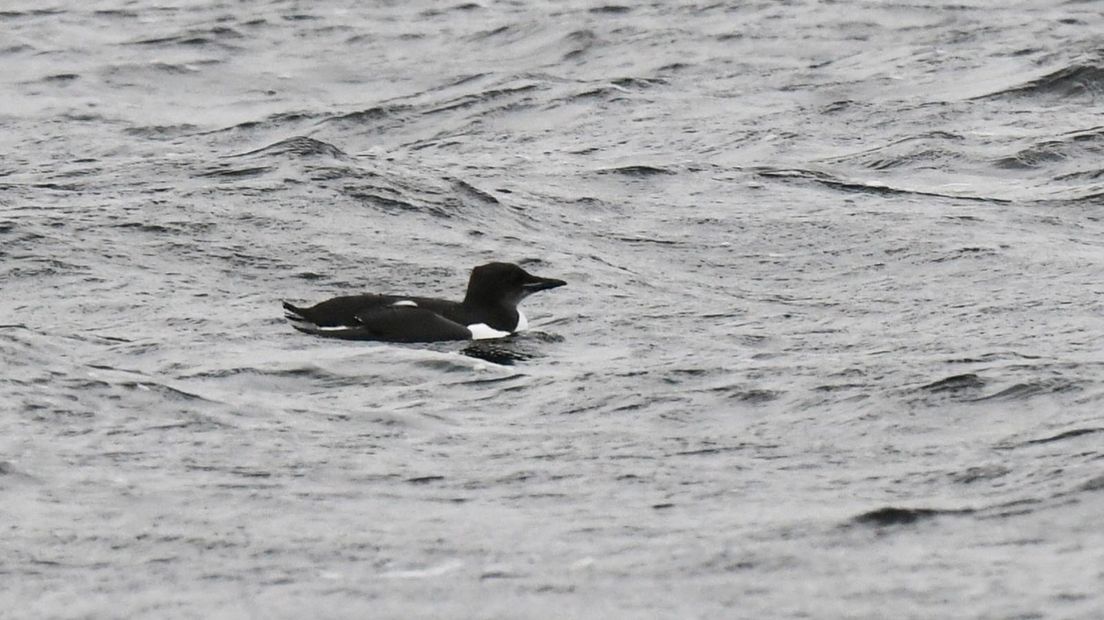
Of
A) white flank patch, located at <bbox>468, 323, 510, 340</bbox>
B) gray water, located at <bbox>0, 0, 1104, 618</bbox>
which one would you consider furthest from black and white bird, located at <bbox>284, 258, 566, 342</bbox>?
gray water, located at <bbox>0, 0, 1104, 618</bbox>

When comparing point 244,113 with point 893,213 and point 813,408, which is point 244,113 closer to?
point 893,213

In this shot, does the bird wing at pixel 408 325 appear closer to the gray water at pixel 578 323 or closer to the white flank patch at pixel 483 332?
the white flank patch at pixel 483 332

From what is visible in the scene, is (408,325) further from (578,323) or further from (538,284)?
(578,323)

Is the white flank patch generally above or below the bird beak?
below

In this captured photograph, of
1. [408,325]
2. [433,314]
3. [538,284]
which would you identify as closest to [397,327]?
[408,325]

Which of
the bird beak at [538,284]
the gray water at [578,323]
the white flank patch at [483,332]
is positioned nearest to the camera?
the gray water at [578,323]

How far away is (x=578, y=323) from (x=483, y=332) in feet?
2.76

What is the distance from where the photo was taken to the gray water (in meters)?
8.11

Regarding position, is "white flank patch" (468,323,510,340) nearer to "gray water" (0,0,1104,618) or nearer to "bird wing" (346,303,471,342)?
"bird wing" (346,303,471,342)

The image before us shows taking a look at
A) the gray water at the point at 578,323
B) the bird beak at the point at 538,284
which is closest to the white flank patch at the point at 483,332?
the gray water at the point at 578,323

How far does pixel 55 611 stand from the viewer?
25.3 ft

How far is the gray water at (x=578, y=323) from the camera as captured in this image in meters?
8.11

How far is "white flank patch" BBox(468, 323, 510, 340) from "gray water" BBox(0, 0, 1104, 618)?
0.16 metres

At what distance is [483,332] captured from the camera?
12.7m
